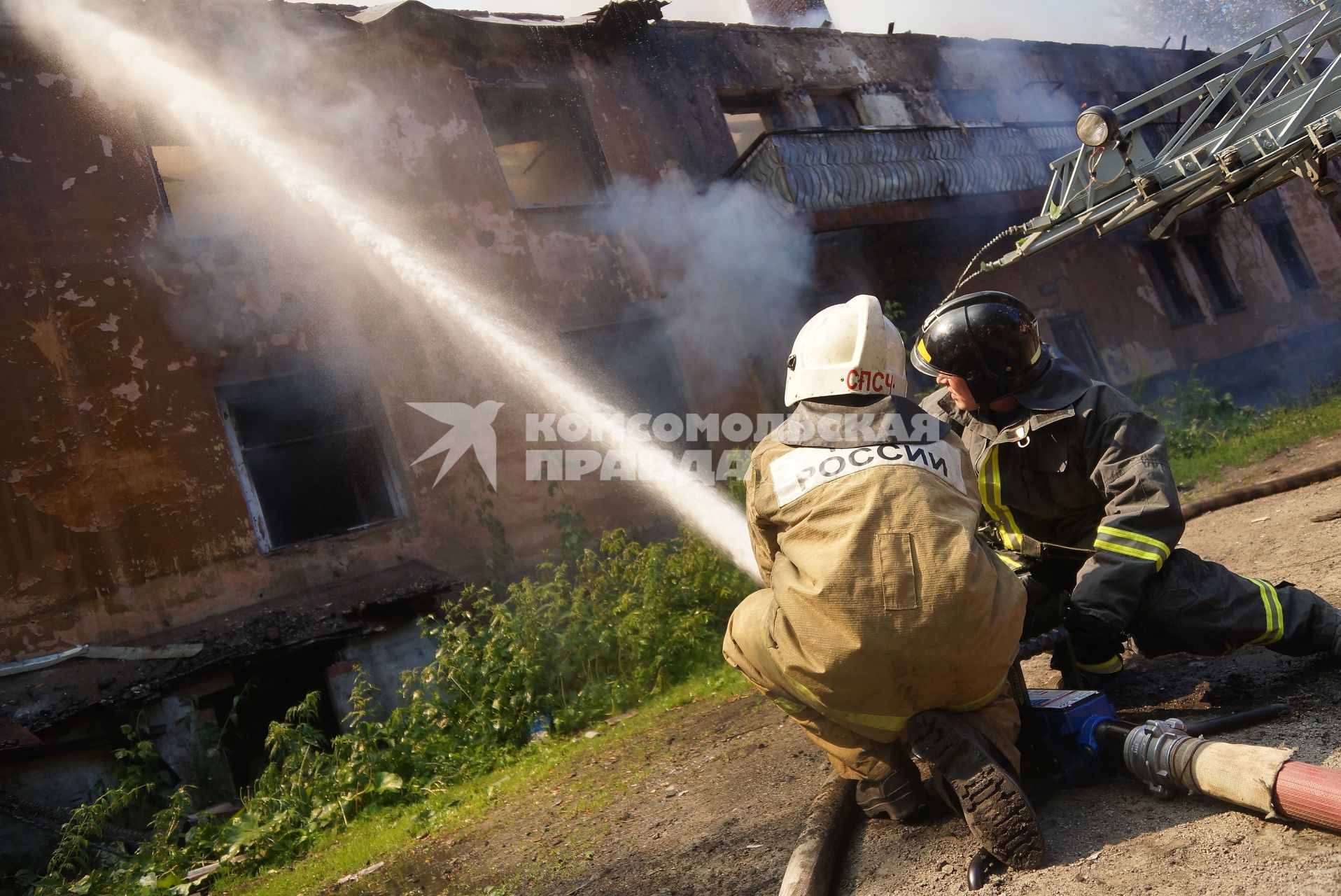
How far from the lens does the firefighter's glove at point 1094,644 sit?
3.00 m

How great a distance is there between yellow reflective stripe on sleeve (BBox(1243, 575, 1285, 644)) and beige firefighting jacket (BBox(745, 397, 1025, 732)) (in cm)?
118

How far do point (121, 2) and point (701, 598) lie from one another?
7.68 meters

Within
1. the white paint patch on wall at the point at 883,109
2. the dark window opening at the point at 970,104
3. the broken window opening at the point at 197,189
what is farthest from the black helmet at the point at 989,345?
the dark window opening at the point at 970,104

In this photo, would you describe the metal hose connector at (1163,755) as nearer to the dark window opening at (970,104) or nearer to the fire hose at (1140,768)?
the fire hose at (1140,768)

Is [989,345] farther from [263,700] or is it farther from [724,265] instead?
[724,265]

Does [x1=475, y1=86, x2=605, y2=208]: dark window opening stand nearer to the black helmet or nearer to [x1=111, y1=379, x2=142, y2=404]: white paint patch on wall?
[x1=111, y1=379, x2=142, y2=404]: white paint patch on wall

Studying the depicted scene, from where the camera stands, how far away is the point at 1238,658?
138 inches

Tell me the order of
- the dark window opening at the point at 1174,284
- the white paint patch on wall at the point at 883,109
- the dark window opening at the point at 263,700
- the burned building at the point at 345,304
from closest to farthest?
the dark window opening at the point at 263,700 → the burned building at the point at 345,304 → the white paint patch on wall at the point at 883,109 → the dark window opening at the point at 1174,284

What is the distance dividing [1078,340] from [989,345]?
13.2 metres

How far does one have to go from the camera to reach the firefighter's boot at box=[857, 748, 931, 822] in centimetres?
262

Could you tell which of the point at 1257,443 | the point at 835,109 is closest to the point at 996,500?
the point at 1257,443

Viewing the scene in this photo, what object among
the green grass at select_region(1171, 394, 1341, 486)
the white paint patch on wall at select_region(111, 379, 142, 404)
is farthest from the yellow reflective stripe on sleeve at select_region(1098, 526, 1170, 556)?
the white paint patch on wall at select_region(111, 379, 142, 404)

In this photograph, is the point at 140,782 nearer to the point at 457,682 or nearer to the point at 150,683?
the point at 150,683

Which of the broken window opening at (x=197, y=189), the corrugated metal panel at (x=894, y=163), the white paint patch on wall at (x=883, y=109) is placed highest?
the white paint patch on wall at (x=883, y=109)
